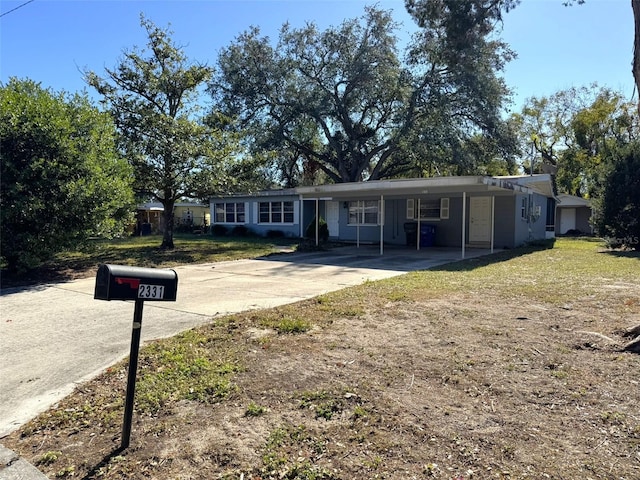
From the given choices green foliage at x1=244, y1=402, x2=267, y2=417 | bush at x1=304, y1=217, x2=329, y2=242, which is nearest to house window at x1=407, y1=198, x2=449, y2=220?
bush at x1=304, y1=217, x2=329, y2=242

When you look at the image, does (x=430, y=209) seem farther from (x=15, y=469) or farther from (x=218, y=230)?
(x=15, y=469)

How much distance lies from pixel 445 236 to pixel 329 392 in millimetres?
15314

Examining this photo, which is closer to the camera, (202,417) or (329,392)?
(202,417)

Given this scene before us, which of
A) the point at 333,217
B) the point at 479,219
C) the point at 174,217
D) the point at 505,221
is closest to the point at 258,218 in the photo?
the point at 333,217

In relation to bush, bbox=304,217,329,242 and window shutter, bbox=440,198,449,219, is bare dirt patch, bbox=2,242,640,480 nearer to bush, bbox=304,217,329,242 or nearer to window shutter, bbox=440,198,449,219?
bush, bbox=304,217,329,242

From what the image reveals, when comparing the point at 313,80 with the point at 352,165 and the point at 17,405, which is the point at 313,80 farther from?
the point at 17,405

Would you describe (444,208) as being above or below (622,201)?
below

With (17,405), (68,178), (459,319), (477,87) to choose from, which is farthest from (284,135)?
(17,405)

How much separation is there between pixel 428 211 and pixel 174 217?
824 inches

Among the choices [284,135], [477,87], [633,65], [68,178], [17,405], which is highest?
[477,87]

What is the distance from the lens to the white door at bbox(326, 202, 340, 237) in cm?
2151

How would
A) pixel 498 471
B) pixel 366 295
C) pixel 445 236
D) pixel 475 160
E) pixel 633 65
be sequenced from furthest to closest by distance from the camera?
pixel 475 160 < pixel 445 236 < pixel 366 295 < pixel 633 65 < pixel 498 471

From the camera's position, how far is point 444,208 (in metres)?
17.7

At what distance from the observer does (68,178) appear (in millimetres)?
8984
